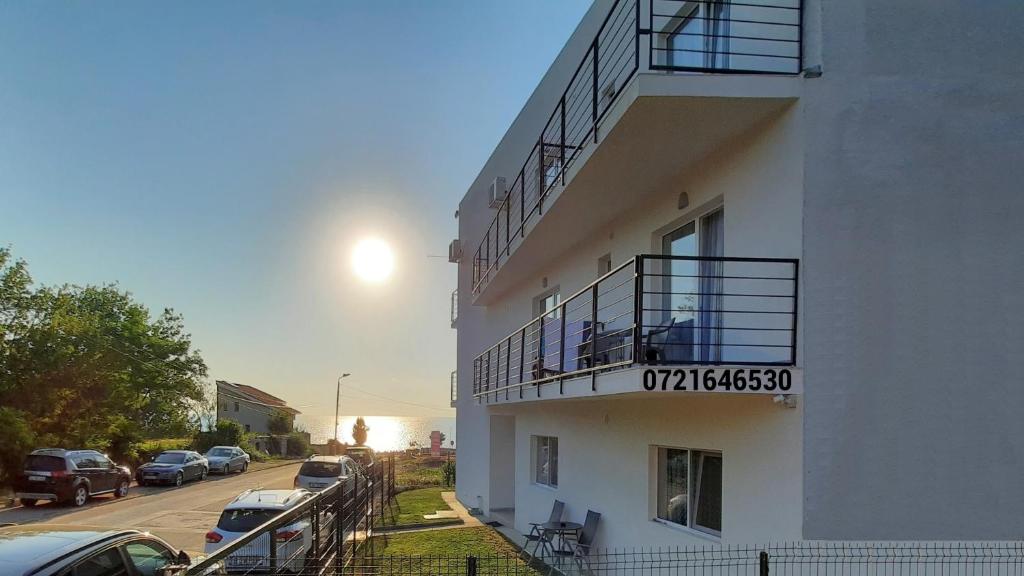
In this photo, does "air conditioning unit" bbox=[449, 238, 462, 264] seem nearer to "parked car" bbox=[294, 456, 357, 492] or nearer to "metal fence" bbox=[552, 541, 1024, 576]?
"parked car" bbox=[294, 456, 357, 492]

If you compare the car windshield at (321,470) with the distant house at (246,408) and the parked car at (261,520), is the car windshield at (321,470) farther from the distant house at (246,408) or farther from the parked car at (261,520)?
the distant house at (246,408)

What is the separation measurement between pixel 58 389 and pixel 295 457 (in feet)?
92.5

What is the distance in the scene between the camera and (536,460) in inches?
597

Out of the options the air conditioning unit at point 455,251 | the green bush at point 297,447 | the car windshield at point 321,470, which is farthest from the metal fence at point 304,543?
the green bush at point 297,447

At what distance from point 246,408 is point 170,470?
38.5 meters

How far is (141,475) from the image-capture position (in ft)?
91.6

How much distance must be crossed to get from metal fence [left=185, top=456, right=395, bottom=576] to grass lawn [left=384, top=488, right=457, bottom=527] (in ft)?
16.0

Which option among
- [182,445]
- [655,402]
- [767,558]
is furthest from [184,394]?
[767,558]

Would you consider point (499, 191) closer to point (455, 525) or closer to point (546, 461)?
point (546, 461)

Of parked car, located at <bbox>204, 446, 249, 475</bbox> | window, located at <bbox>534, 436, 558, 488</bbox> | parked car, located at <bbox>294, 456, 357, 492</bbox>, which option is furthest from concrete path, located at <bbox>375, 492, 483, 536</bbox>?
parked car, located at <bbox>204, 446, 249, 475</bbox>

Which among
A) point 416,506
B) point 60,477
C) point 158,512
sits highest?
point 60,477

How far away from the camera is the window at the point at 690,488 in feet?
25.6

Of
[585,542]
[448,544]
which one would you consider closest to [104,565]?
[585,542]

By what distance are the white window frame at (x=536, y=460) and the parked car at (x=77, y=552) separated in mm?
8140
